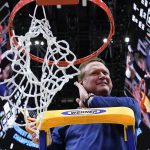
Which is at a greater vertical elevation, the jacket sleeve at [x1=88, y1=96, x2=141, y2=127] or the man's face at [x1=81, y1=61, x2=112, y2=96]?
the man's face at [x1=81, y1=61, x2=112, y2=96]

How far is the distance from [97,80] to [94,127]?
275 mm

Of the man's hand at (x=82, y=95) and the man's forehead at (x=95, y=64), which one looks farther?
the man's forehead at (x=95, y=64)

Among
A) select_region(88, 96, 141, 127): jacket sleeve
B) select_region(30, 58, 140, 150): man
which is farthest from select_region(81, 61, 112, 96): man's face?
select_region(88, 96, 141, 127): jacket sleeve

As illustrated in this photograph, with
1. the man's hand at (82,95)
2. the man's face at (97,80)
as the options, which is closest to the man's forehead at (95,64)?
the man's face at (97,80)

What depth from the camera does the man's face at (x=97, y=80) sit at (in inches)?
92.4

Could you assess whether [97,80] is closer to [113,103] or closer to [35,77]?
[113,103]

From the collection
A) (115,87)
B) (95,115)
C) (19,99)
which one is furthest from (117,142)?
(115,87)

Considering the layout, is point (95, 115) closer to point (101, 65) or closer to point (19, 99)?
point (101, 65)

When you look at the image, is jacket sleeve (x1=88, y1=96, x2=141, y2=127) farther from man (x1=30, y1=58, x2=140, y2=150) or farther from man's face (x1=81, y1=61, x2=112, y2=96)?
man's face (x1=81, y1=61, x2=112, y2=96)

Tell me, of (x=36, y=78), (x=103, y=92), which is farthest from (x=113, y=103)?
(x=36, y=78)

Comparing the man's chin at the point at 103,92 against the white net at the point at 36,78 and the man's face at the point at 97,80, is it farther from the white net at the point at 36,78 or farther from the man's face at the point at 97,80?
the white net at the point at 36,78

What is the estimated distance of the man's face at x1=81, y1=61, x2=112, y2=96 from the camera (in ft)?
7.70

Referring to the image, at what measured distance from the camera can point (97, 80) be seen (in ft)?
7.73

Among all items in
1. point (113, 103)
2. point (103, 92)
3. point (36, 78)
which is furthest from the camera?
point (36, 78)
